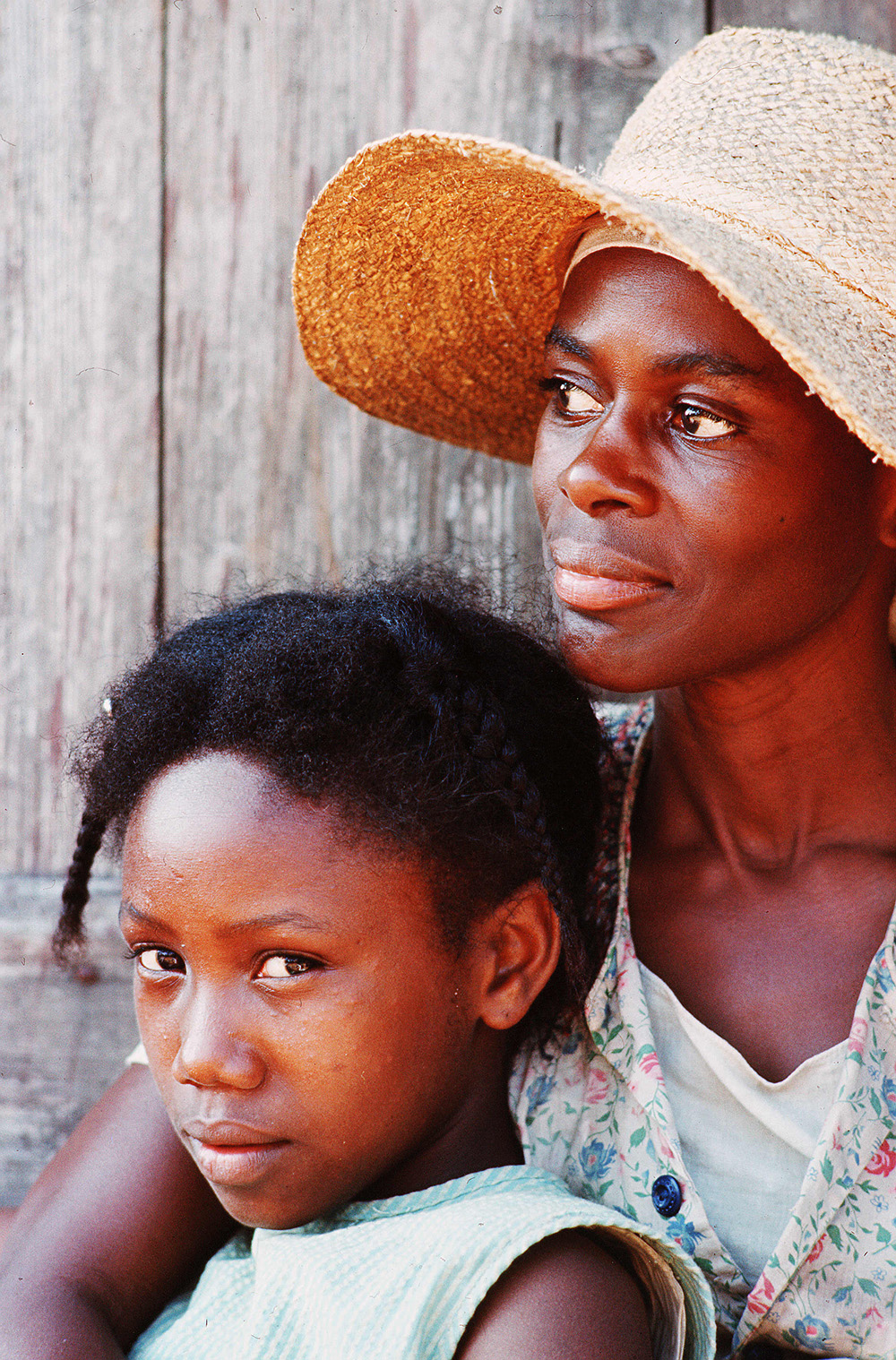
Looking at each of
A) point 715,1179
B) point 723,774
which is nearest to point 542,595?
point 723,774

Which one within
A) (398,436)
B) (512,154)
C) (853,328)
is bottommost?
(398,436)

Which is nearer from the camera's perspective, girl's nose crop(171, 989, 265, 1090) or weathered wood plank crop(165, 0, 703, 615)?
girl's nose crop(171, 989, 265, 1090)

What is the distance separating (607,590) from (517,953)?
36 cm

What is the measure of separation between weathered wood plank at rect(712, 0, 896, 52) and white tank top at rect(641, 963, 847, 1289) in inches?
52.7

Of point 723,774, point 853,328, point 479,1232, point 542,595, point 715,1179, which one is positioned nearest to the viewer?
point 479,1232

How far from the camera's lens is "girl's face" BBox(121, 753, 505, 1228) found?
116 centimetres

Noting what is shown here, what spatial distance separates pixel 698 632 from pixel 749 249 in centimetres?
36

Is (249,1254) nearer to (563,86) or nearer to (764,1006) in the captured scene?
(764,1006)

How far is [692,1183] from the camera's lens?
50.9 inches

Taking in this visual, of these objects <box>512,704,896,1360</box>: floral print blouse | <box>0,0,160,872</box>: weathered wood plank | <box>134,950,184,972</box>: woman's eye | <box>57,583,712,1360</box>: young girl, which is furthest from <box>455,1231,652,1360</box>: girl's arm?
<box>0,0,160,872</box>: weathered wood plank

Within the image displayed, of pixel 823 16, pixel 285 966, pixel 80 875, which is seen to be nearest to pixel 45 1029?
pixel 80 875

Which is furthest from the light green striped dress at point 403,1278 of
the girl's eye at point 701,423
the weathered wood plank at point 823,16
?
the weathered wood plank at point 823,16

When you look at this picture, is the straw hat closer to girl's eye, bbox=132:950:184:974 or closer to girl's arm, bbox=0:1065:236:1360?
girl's eye, bbox=132:950:184:974

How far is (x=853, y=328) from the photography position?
47.9 inches
